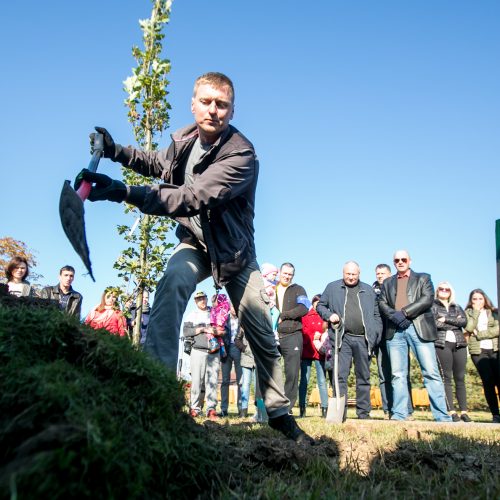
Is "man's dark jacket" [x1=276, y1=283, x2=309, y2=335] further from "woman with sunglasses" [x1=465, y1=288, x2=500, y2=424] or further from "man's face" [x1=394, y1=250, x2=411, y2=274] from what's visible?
"woman with sunglasses" [x1=465, y1=288, x2=500, y2=424]

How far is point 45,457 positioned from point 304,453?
199cm

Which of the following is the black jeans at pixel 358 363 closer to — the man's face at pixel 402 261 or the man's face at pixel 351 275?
the man's face at pixel 351 275

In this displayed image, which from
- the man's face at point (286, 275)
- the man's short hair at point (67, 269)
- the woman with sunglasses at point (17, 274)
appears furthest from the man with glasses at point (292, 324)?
the woman with sunglasses at point (17, 274)

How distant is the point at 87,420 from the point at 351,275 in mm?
8092

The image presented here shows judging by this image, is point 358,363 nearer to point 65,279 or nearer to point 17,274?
point 65,279

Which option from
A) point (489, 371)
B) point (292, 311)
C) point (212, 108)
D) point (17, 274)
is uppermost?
point (212, 108)

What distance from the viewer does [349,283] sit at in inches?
377

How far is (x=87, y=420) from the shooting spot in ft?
5.72

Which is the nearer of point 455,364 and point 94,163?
point 94,163

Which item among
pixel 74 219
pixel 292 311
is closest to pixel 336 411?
pixel 292 311

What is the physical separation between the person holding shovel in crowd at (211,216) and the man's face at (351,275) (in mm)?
5398

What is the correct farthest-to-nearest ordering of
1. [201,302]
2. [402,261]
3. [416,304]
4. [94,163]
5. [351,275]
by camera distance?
[201,302], [351,275], [402,261], [416,304], [94,163]

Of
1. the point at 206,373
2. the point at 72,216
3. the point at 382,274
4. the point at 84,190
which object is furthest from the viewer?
the point at 382,274

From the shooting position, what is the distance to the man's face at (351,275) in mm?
9547
